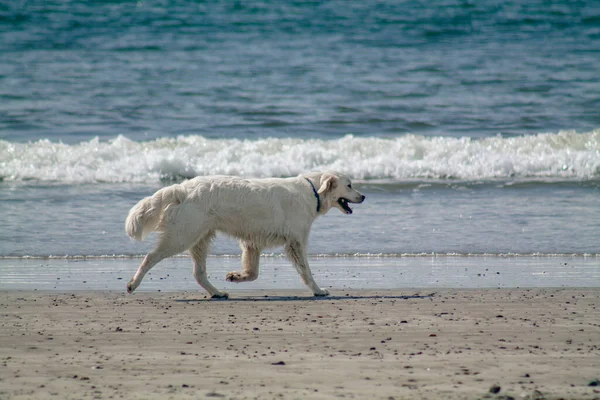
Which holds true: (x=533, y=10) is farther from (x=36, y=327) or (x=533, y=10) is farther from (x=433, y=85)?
(x=36, y=327)

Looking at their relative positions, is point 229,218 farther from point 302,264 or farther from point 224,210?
point 302,264

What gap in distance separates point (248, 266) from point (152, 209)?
3.67 feet

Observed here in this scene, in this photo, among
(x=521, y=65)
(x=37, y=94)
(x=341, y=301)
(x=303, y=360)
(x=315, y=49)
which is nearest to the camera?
(x=303, y=360)

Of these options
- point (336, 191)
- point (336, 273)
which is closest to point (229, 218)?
point (336, 191)

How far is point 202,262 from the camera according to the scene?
27.0 feet

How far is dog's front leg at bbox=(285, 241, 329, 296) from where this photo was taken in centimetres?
799

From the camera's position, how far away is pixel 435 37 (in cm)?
3127

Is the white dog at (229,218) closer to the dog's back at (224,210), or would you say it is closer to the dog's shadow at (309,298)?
the dog's back at (224,210)

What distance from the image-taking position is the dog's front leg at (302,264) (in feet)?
26.2

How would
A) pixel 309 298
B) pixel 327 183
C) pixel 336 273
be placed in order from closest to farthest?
1. pixel 309 298
2. pixel 327 183
3. pixel 336 273

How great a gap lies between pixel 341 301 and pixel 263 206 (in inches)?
49.0

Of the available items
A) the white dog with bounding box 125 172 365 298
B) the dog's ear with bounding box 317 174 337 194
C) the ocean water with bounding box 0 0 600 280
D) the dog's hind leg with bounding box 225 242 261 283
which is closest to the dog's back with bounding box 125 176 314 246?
the white dog with bounding box 125 172 365 298

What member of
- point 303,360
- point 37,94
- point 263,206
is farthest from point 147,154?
point 303,360

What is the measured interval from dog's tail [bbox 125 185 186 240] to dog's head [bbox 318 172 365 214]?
1.45 m
